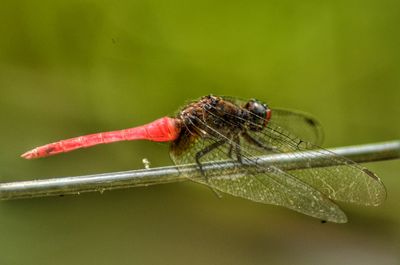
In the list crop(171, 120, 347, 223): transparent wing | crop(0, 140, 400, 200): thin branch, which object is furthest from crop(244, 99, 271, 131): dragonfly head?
crop(0, 140, 400, 200): thin branch

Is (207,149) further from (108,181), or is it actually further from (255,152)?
(108,181)

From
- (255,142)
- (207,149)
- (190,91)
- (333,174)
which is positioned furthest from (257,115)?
(190,91)

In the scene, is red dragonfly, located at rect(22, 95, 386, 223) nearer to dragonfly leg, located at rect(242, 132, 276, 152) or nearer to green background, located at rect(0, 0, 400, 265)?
dragonfly leg, located at rect(242, 132, 276, 152)

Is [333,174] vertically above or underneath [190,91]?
underneath

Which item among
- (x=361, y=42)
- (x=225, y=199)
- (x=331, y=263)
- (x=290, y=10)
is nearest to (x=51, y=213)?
(x=225, y=199)

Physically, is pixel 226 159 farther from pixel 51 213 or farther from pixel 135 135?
pixel 51 213

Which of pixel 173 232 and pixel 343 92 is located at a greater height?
pixel 343 92

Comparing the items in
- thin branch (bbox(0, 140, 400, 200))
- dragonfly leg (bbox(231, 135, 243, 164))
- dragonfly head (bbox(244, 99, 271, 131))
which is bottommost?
thin branch (bbox(0, 140, 400, 200))
